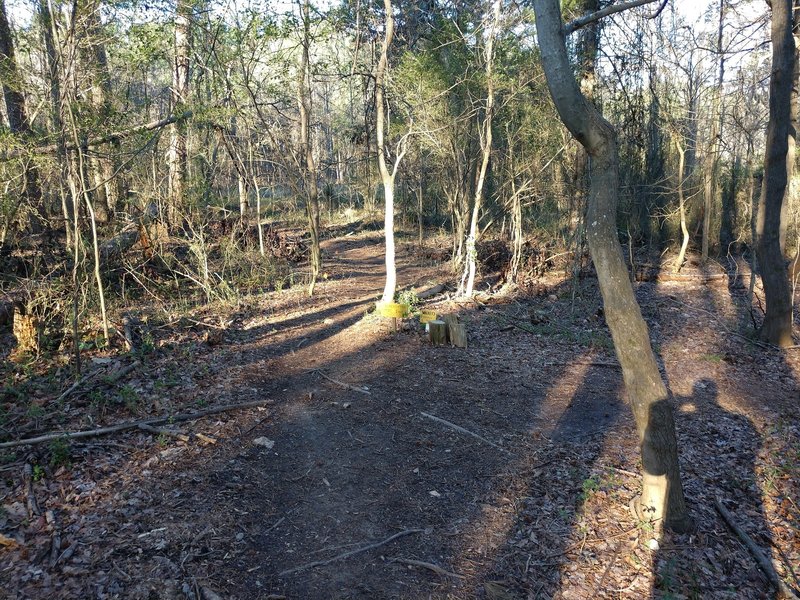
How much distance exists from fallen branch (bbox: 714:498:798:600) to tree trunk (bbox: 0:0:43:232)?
34.1 ft

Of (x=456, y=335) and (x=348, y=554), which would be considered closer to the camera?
(x=348, y=554)

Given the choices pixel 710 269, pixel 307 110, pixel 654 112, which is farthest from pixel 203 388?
pixel 654 112

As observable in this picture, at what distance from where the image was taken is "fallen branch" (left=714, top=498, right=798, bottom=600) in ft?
13.4

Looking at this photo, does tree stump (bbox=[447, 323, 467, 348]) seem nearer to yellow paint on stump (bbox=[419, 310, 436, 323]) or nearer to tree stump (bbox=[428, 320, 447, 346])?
tree stump (bbox=[428, 320, 447, 346])

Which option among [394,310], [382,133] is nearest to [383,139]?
[382,133]

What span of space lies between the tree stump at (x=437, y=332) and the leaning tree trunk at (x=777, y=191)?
19.0ft

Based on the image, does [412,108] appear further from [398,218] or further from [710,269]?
[398,218]

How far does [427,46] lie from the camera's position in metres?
13.3

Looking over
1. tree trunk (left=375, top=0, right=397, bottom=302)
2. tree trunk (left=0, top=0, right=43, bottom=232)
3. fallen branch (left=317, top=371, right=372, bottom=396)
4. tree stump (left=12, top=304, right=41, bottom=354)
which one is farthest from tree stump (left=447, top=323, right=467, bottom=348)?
tree trunk (left=0, top=0, right=43, bottom=232)

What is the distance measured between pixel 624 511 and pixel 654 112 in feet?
49.8

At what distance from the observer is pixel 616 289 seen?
450 cm

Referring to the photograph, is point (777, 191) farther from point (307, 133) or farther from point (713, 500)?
point (307, 133)

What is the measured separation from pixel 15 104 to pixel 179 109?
360cm

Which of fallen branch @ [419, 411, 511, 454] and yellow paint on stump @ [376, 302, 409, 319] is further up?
yellow paint on stump @ [376, 302, 409, 319]
